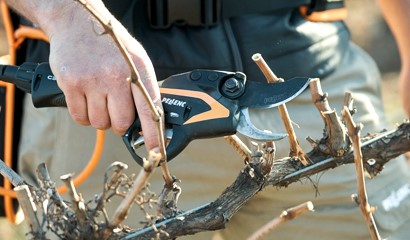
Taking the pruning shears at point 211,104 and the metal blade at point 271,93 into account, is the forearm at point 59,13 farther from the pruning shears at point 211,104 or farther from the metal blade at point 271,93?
the metal blade at point 271,93

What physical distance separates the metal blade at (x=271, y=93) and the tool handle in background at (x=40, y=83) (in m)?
0.39

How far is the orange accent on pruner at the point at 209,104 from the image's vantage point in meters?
1.44

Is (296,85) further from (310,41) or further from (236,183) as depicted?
(310,41)

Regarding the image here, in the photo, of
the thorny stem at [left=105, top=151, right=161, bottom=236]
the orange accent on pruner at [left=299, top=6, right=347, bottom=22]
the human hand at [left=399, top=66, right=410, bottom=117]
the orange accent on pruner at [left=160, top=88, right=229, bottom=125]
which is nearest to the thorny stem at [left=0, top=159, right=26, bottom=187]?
the thorny stem at [left=105, top=151, right=161, bottom=236]

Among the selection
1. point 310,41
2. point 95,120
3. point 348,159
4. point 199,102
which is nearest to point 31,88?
point 95,120

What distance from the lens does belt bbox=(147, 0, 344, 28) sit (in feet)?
6.56

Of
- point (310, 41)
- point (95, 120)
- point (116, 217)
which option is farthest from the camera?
point (310, 41)

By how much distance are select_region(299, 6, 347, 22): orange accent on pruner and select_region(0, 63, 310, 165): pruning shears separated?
755 mm

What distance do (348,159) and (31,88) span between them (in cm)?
63

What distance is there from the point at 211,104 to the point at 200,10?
59cm

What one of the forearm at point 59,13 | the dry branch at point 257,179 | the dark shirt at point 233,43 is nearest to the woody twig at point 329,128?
the dry branch at point 257,179

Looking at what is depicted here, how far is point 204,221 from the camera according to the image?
51.3 inches

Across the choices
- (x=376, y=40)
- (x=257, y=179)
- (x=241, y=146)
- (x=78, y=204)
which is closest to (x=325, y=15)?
(x=241, y=146)

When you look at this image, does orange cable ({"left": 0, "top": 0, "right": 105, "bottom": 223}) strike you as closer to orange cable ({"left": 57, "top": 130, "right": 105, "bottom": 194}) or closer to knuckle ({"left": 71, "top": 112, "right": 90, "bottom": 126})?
orange cable ({"left": 57, "top": 130, "right": 105, "bottom": 194})
